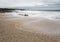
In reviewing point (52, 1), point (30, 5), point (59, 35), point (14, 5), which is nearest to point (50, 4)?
point (52, 1)

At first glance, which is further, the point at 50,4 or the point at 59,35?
the point at 50,4

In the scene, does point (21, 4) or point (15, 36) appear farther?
point (21, 4)

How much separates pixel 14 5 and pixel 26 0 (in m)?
0.42

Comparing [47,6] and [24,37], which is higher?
[47,6]

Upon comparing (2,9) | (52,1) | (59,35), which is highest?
(52,1)

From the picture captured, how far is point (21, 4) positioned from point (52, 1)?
989 mm

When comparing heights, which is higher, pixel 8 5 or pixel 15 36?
pixel 8 5

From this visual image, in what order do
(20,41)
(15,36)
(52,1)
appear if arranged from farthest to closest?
(52,1) → (15,36) → (20,41)

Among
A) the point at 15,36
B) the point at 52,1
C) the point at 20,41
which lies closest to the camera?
the point at 20,41

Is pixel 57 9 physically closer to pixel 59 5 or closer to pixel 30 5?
pixel 59 5

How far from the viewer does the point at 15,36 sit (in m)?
1.26

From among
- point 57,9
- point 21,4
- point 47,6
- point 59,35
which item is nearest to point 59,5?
point 57,9

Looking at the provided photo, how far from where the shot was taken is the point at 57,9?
10.6 ft

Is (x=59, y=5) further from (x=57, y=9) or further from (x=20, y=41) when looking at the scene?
(x=20, y=41)
